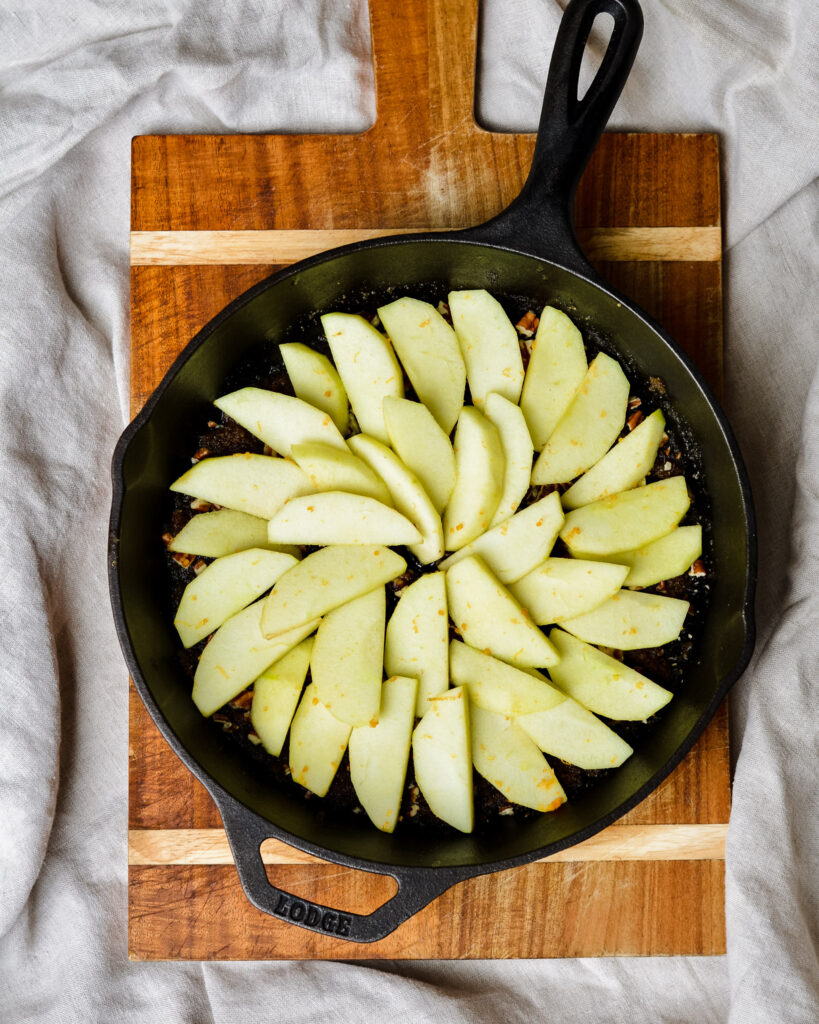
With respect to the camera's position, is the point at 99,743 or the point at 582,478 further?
the point at 99,743

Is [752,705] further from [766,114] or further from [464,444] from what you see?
[766,114]

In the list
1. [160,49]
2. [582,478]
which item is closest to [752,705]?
[582,478]

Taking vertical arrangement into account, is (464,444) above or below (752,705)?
above

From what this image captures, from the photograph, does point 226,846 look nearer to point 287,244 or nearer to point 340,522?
point 340,522

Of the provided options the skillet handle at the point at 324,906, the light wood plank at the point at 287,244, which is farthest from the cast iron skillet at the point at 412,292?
the light wood plank at the point at 287,244

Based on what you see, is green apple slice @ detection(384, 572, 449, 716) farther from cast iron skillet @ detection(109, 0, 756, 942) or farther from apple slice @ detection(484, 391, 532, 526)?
cast iron skillet @ detection(109, 0, 756, 942)

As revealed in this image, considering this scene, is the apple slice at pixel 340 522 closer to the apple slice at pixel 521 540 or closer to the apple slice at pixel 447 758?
the apple slice at pixel 521 540
